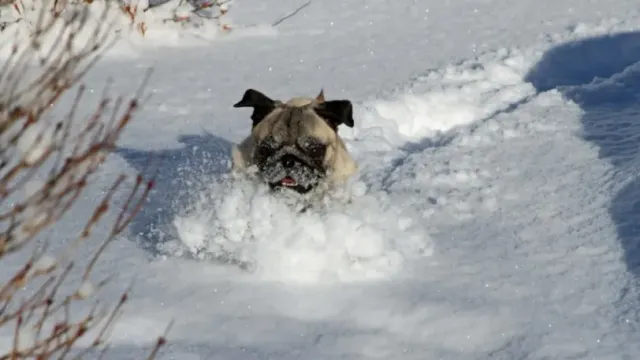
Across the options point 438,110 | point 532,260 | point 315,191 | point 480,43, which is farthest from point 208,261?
point 480,43

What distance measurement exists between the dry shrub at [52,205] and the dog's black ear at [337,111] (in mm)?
1559

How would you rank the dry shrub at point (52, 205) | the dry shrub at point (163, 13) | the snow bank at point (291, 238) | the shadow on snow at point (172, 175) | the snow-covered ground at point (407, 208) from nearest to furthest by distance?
1. the dry shrub at point (52, 205)
2. the snow-covered ground at point (407, 208)
3. the snow bank at point (291, 238)
4. the shadow on snow at point (172, 175)
5. the dry shrub at point (163, 13)

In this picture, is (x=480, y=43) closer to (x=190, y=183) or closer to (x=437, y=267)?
(x=190, y=183)

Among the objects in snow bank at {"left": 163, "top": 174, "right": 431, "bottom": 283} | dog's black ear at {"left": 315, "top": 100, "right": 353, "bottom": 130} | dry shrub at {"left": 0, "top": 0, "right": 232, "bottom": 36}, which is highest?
dog's black ear at {"left": 315, "top": 100, "right": 353, "bottom": 130}

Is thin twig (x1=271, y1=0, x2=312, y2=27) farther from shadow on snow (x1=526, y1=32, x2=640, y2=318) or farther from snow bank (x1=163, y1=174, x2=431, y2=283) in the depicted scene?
snow bank (x1=163, y1=174, x2=431, y2=283)

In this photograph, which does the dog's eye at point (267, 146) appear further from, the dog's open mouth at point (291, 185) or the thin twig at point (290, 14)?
the thin twig at point (290, 14)

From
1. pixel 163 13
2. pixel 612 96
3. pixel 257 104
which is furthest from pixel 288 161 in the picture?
pixel 163 13

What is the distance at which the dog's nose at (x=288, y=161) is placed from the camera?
6.62 m

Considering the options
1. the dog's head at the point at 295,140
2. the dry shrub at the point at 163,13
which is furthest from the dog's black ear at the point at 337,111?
the dry shrub at the point at 163,13

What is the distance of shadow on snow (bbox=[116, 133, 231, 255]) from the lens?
7.16 meters

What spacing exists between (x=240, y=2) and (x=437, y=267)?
887cm

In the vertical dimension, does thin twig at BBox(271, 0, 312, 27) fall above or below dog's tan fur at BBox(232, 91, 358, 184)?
below

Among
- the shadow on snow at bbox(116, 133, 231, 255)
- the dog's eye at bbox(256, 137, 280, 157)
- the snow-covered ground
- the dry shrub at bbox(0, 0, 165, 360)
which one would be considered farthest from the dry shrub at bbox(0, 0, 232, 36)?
the dog's eye at bbox(256, 137, 280, 157)

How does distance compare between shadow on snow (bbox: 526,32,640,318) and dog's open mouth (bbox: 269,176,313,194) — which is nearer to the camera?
dog's open mouth (bbox: 269,176,313,194)
